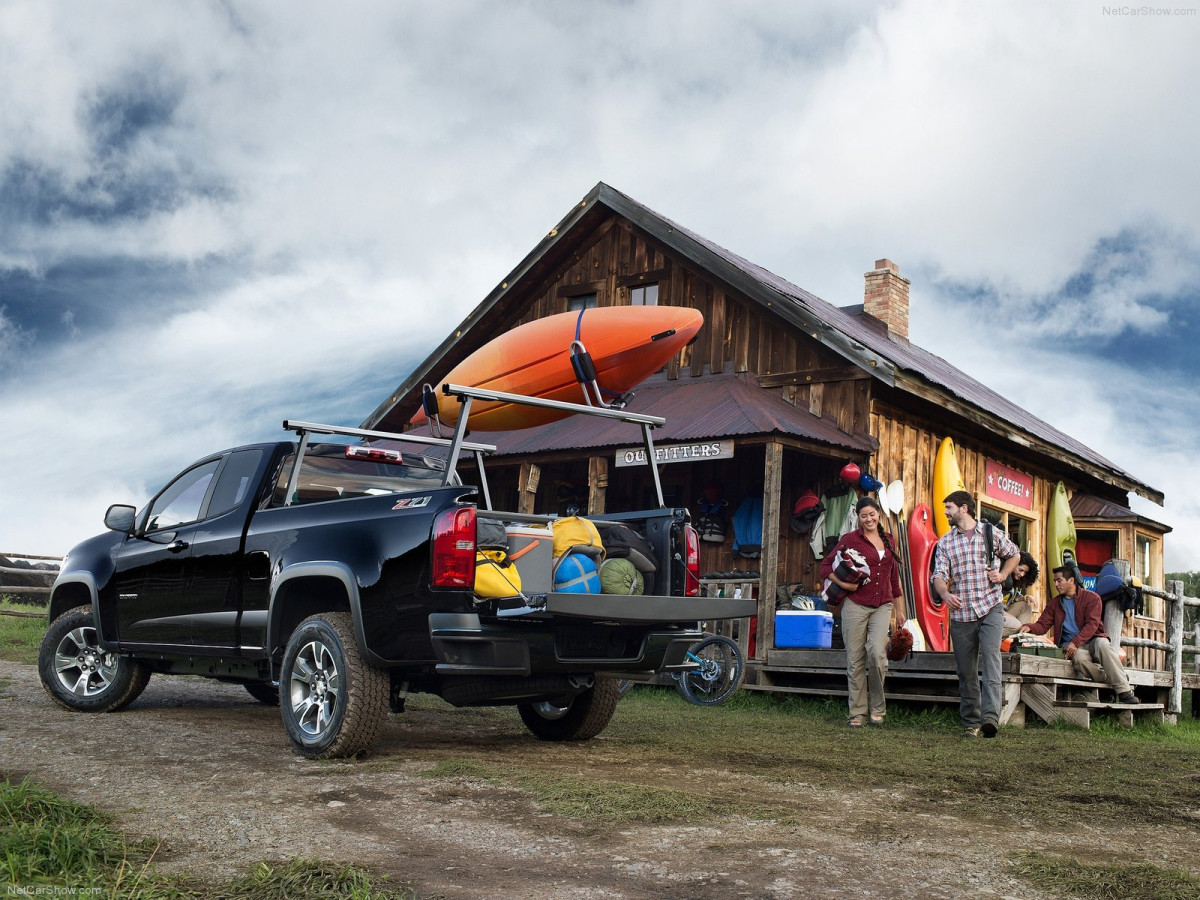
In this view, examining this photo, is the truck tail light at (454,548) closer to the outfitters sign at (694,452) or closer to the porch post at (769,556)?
the outfitters sign at (694,452)

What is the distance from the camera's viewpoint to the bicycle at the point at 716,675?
12.0 meters

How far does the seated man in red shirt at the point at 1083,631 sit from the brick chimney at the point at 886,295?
8700mm

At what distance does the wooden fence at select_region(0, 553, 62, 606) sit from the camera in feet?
73.2

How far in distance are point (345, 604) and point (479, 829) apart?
233 centimetres

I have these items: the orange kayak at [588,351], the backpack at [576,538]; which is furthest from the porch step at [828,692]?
the backpack at [576,538]

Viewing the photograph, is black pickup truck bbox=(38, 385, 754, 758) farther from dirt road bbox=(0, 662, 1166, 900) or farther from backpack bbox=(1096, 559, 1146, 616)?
backpack bbox=(1096, 559, 1146, 616)

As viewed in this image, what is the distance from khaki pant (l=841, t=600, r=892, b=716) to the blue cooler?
272 centimetres

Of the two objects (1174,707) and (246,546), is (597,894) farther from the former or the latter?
(1174,707)

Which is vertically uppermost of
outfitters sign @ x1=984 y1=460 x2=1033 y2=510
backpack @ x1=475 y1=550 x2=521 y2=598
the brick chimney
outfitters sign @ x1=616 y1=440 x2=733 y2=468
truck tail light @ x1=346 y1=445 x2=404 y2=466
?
the brick chimney

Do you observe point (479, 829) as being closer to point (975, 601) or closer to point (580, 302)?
point (975, 601)

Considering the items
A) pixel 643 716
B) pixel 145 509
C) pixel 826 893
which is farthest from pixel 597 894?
pixel 643 716

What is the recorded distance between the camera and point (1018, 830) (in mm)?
5027

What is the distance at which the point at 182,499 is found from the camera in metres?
7.96

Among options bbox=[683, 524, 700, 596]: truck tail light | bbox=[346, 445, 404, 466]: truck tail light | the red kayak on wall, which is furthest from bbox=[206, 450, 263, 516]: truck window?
the red kayak on wall
